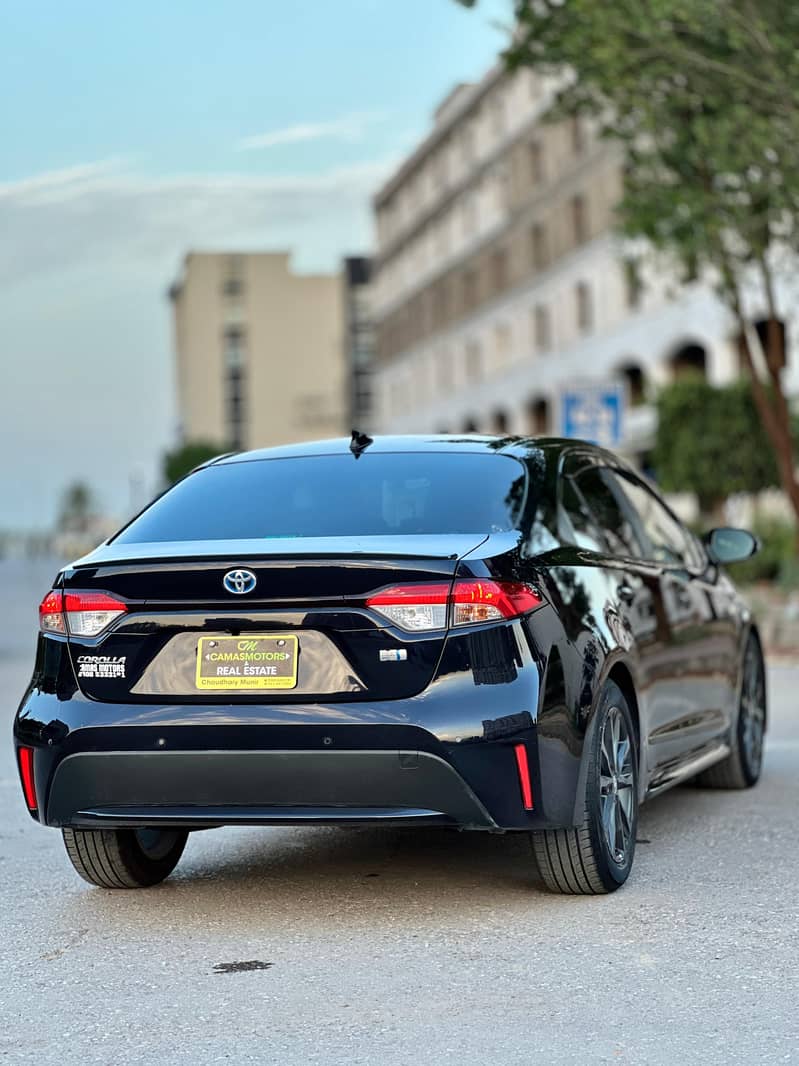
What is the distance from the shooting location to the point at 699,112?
1802 centimetres

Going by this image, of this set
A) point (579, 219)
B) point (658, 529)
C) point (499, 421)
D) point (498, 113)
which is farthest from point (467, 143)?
point (658, 529)

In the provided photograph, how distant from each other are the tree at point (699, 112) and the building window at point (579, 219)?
36.0 m

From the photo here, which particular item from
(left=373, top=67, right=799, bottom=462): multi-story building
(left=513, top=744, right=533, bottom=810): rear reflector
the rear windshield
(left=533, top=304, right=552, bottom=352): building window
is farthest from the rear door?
(left=533, top=304, right=552, bottom=352): building window

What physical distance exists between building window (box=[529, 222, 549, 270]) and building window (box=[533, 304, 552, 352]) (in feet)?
4.76

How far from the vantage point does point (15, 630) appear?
88.8 ft

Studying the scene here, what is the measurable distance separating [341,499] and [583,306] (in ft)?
172

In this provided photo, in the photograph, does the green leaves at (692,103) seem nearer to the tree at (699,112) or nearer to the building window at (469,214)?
the tree at (699,112)

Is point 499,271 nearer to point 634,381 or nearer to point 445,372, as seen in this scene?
point 445,372

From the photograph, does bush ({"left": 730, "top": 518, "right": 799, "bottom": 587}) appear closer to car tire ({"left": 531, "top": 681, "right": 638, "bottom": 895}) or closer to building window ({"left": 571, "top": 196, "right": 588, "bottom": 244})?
car tire ({"left": 531, "top": 681, "right": 638, "bottom": 895})

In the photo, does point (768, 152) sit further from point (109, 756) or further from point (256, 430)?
point (256, 430)

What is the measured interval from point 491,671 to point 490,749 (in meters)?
0.24

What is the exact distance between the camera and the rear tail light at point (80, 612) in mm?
5926

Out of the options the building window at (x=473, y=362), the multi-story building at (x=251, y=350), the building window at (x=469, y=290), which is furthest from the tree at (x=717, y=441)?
the multi-story building at (x=251, y=350)

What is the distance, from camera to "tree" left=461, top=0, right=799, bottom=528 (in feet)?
52.6
